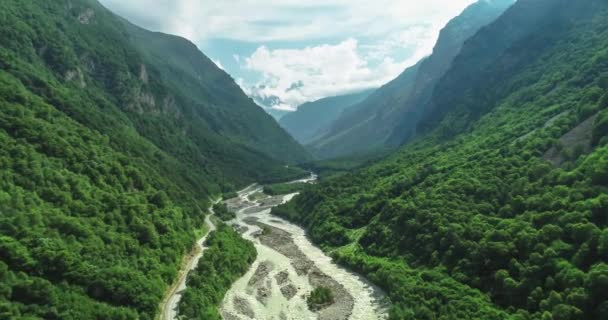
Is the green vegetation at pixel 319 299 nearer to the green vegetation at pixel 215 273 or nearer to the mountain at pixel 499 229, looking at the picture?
the mountain at pixel 499 229

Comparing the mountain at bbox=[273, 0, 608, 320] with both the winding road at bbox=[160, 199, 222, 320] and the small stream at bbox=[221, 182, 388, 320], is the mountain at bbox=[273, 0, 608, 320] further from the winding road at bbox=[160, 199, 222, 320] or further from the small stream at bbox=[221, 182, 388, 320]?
the winding road at bbox=[160, 199, 222, 320]

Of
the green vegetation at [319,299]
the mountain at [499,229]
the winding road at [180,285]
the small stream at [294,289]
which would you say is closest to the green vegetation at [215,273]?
the winding road at [180,285]

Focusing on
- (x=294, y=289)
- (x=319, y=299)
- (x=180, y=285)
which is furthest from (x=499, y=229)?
(x=180, y=285)

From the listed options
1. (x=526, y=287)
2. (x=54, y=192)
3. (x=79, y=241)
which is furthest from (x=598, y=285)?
(x=54, y=192)

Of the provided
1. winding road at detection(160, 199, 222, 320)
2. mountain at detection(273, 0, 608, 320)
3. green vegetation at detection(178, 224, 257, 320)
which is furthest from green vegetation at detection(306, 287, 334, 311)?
winding road at detection(160, 199, 222, 320)

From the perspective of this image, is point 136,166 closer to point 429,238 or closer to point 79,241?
point 79,241
